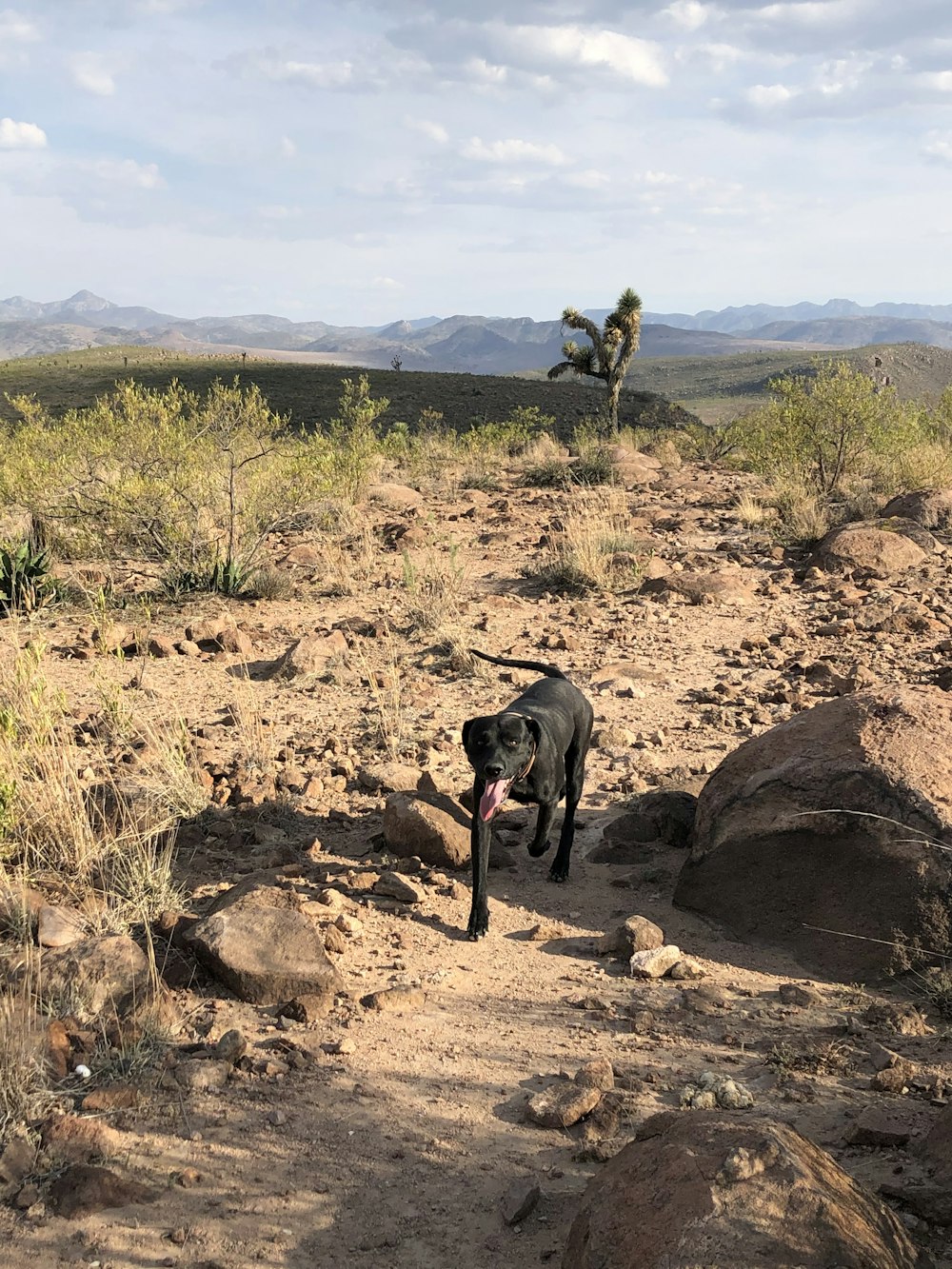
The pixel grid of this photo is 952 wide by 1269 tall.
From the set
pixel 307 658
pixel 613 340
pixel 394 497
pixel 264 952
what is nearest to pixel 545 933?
pixel 264 952

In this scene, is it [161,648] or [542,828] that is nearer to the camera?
[542,828]

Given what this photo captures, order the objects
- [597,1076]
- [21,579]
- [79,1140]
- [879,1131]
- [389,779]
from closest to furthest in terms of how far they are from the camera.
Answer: [879,1131], [79,1140], [597,1076], [389,779], [21,579]

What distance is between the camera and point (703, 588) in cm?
939

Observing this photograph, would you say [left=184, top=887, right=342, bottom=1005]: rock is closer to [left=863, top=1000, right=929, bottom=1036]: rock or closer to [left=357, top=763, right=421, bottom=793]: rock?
[left=357, top=763, right=421, bottom=793]: rock

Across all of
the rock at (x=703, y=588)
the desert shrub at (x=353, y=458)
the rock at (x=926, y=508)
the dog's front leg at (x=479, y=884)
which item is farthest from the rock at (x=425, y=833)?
the rock at (x=926, y=508)

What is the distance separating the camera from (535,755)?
4.43m

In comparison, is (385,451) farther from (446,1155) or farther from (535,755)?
(446,1155)

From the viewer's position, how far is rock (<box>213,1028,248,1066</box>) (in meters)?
3.33

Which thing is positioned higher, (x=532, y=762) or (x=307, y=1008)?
(x=532, y=762)

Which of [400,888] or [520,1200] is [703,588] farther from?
[520,1200]

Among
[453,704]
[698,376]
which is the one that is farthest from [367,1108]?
[698,376]

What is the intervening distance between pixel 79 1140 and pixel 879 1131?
2.31 m

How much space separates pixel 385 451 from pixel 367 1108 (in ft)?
55.7

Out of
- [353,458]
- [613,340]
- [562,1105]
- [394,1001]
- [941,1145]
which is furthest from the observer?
[613,340]
